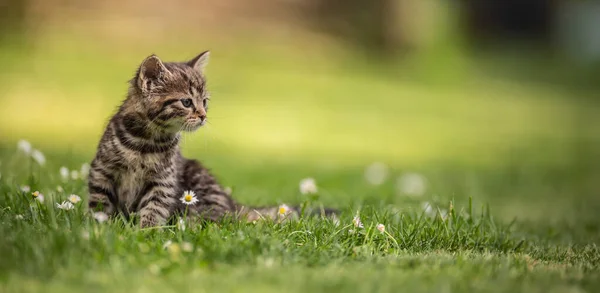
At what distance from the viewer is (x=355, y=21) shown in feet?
85.0

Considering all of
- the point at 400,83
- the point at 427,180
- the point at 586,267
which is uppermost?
the point at 400,83

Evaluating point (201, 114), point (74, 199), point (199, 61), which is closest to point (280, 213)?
point (201, 114)

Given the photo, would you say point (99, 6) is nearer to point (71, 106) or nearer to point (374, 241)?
point (71, 106)

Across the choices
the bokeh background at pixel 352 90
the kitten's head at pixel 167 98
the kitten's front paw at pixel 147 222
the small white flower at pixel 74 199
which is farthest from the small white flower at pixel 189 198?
the bokeh background at pixel 352 90

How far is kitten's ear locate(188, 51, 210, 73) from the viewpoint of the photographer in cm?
624

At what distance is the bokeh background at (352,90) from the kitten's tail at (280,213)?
50.4 inches

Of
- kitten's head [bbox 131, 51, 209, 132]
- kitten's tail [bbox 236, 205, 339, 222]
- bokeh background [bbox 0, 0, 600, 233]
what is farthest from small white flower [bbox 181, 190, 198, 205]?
bokeh background [bbox 0, 0, 600, 233]

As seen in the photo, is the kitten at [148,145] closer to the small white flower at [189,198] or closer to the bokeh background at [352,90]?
the small white flower at [189,198]

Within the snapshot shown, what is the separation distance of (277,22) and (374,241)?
19.2m

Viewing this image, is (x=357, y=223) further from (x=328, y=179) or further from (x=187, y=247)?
(x=328, y=179)

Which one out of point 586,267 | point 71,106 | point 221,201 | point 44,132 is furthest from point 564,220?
point 71,106

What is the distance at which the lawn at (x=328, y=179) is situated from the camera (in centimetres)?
452

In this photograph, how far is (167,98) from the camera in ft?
19.0

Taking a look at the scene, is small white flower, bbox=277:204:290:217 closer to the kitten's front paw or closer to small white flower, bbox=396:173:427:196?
the kitten's front paw
